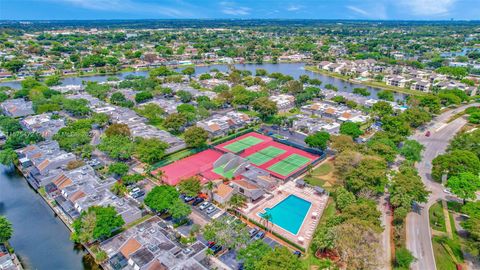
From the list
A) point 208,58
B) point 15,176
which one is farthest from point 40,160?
point 208,58

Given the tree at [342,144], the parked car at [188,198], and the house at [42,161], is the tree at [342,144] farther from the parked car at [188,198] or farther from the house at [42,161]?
the house at [42,161]

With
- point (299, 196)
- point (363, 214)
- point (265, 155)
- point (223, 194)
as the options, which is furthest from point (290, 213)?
point (265, 155)

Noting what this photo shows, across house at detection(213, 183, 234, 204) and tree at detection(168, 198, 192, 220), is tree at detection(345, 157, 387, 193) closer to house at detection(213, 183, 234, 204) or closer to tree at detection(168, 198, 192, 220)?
house at detection(213, 183, 234, 204)

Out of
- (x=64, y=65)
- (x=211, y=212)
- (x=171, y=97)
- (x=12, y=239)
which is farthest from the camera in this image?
(x=64, y=65)

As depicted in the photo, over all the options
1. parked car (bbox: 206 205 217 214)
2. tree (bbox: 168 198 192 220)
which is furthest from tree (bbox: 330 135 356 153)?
tree (bbox: 168 198 192 220)

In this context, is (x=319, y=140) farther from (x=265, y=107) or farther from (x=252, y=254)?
(x=252, y=254)

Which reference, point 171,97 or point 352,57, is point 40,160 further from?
point 352,57
